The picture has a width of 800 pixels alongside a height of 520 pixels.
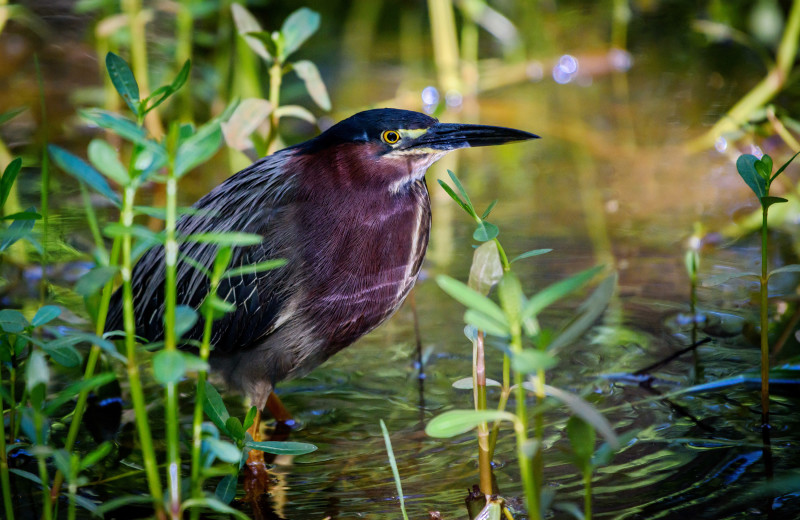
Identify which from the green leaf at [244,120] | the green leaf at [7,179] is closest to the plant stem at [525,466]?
the green leaf at [7,179]

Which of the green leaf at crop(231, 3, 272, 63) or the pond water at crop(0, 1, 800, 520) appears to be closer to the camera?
the pond water at crop(0, 1, 800, 520)

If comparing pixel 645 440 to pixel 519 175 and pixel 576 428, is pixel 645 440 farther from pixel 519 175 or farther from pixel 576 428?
pixel 519 175

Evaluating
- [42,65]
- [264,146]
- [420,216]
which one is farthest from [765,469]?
[42,65]

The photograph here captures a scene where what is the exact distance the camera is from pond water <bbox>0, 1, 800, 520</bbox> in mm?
2895

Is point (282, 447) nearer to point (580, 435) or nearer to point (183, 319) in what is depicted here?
point (183, 319)

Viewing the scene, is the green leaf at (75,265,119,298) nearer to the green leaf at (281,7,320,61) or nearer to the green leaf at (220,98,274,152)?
the green leaf at (220,98,274,152)

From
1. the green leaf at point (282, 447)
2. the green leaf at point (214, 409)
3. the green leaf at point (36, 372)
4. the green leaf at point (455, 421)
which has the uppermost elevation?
the green leaf at point (36, 372)

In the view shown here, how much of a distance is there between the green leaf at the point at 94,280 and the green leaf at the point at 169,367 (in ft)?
0.65

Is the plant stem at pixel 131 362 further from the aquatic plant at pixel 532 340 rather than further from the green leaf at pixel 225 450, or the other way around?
the aquatic plant at pixel 532 340

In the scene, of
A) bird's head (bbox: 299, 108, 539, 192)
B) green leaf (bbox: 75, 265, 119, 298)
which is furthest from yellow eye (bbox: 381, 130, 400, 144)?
green leaf (bbox: 75, 265, 119, 298)

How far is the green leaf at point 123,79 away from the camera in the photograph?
7.58ft

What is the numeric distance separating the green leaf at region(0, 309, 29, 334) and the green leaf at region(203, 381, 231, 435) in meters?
0.60

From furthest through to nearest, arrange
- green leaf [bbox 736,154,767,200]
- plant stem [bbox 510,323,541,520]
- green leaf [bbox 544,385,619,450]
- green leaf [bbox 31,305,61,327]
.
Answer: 1. green leaf [bbox 736,154,767,200]
2. green leaf [bbox 31,305,61,327]
3. plant stem [bbox 510,323,541,520]
4. green leaf [bbox 544,385,619,450]

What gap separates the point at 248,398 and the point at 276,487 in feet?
1.81
